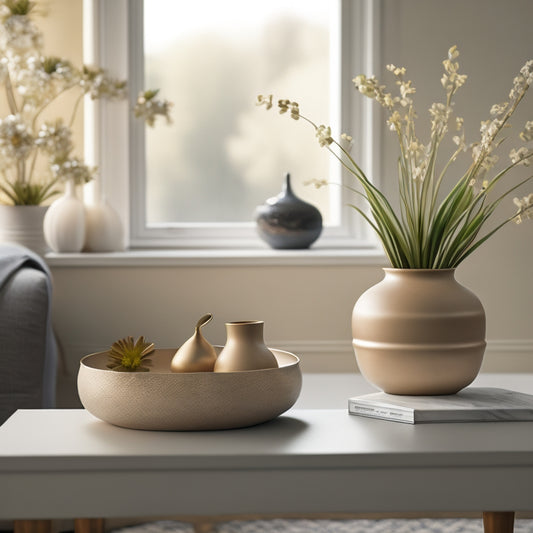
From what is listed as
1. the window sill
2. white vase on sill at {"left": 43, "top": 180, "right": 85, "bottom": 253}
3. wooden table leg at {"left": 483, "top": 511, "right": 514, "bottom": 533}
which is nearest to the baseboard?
the window sill

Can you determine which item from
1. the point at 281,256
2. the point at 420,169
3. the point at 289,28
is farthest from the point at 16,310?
the point at 289,28

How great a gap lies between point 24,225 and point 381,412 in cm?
206

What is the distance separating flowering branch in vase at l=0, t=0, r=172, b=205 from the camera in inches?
114

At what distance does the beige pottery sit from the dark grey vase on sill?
0.78 m

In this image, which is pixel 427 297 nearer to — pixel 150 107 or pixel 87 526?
pixel 87 526

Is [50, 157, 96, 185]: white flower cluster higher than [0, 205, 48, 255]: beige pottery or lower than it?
higher

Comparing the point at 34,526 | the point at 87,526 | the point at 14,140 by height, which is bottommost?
the point at 87,526

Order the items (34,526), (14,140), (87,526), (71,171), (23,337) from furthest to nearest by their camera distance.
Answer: (71,171)
(14,140)
(23,337)
(87,526)
(34,526)

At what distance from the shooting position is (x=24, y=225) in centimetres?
299

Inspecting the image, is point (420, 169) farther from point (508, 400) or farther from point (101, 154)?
point (101, 154)

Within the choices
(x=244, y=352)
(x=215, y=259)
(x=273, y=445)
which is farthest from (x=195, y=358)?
(x=215, y=259)

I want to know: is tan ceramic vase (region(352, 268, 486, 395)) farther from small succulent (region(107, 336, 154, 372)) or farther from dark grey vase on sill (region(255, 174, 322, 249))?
dark grey vase on sill (region(255, 174, 322, 249))

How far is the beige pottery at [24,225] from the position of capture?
296 centimetres

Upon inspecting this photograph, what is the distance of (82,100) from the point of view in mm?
3307
